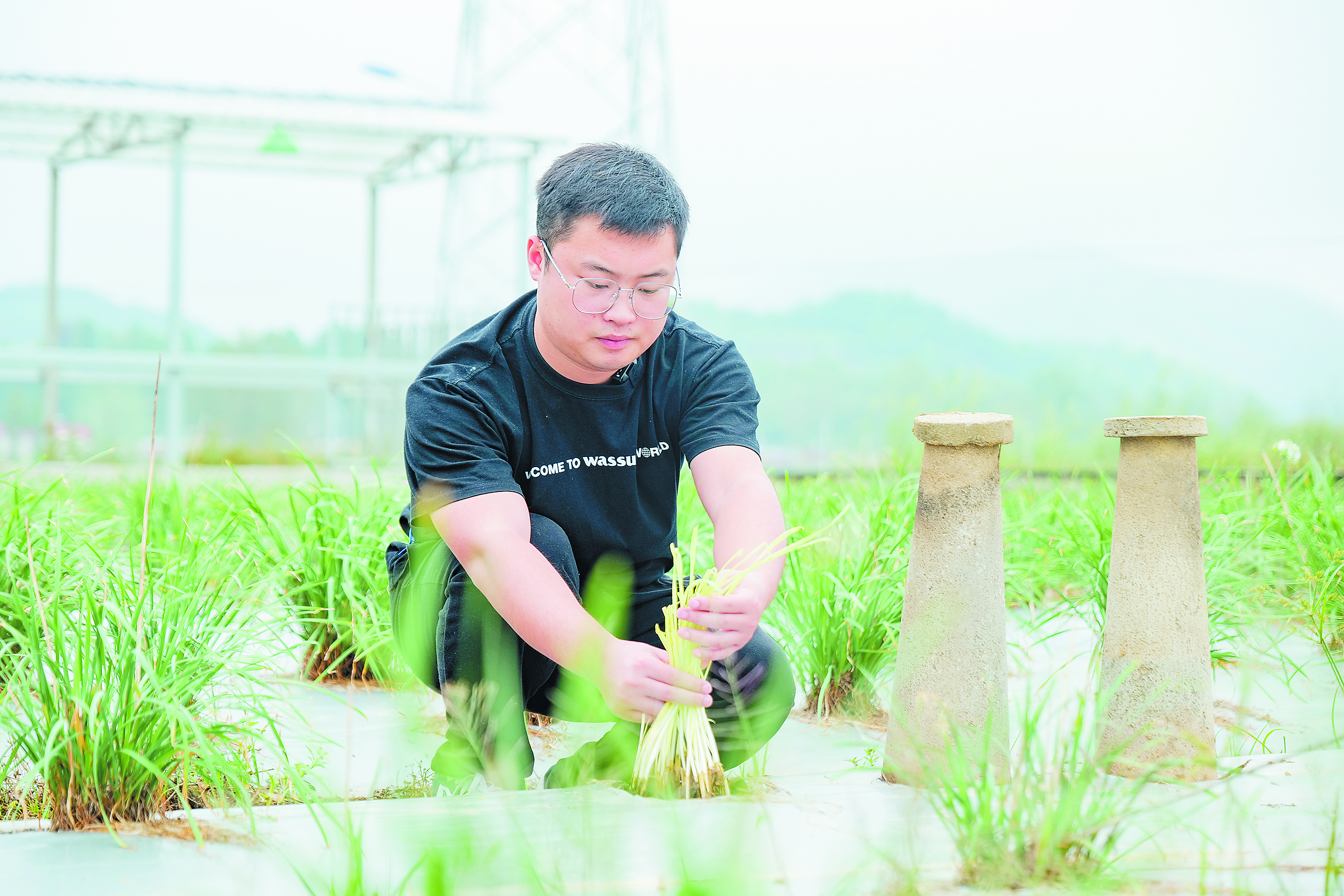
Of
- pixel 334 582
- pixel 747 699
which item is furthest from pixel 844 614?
pixel 334 582

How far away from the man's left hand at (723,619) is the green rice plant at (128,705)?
0.63 m

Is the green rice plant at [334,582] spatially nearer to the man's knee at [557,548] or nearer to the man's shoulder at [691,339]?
the man's knee at [557,548]

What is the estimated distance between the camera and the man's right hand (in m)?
1.44

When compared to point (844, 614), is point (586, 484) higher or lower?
higher

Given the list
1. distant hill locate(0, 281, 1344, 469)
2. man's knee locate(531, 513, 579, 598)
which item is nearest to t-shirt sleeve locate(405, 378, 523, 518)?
man's knee locate(531, 513, 579, 598)

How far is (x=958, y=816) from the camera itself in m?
1.18

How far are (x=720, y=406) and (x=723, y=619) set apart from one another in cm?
52

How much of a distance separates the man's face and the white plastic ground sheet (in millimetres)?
633

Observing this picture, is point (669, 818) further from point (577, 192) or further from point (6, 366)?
point (6, 366)

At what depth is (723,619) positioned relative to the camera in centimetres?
142

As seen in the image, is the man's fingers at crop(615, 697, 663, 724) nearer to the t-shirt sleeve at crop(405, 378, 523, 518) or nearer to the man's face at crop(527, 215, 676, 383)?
the t-shirt sleeve at crop(405, 378, 523, 518)

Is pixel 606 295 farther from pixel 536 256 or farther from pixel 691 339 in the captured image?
pixel 691 339

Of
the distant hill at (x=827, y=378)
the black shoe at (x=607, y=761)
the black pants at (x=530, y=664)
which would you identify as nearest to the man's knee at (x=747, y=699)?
the black pants at (x=530, y=664)

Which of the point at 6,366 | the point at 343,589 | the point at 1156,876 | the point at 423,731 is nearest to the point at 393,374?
the point at 6,366
